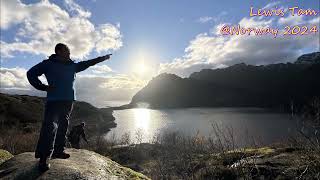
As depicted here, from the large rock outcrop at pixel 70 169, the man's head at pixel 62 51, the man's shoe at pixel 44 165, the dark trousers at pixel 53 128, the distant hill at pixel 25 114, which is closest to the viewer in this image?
the large rock outcrop at pixel 70 169

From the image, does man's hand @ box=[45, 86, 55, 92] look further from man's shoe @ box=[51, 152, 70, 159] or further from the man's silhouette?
the man's silhouette

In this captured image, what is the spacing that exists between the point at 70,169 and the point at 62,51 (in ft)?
8.08

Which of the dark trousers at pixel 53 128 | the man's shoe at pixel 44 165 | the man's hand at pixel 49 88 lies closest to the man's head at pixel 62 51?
the man's hand at pixel 49 88

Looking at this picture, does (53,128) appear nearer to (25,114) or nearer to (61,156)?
(61,156)

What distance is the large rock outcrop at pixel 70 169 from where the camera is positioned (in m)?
5.78

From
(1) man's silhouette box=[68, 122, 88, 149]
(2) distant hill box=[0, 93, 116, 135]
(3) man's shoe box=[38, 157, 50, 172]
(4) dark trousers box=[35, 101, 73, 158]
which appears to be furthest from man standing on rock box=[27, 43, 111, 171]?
(2) distant hill box=[0, 93, 116, 135]

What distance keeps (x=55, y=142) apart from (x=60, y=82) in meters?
1.34

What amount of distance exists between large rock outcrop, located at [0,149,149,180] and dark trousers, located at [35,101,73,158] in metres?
0.30

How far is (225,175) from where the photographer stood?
40.2 ft

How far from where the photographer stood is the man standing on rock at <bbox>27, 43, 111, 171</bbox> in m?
6.45

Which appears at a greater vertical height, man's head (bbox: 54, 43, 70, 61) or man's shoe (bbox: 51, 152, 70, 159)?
man's head (bbox: 54, 43, 70, 61)

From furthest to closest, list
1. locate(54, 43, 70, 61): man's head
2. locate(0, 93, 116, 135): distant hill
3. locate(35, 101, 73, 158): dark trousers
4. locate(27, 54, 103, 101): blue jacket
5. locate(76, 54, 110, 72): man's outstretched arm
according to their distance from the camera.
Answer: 1. locate(0, 93, 116, 135): distant hill
2. locate(76, 54, 110, 72): man's outstretched arm
3. locate(54, 43, 70, 61): man's head
4. locate(27, 54, 103, 101): blue jacket
5. locate(35, 101, 73, 158): dark trousers

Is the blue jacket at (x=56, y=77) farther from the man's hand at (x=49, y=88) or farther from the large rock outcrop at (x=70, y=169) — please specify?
the large rock outcrop at (x=70, y=169)

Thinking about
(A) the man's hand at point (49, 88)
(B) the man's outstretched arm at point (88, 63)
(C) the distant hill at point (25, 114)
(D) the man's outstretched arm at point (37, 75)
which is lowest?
(C) the distant hill at point (25, 114)
